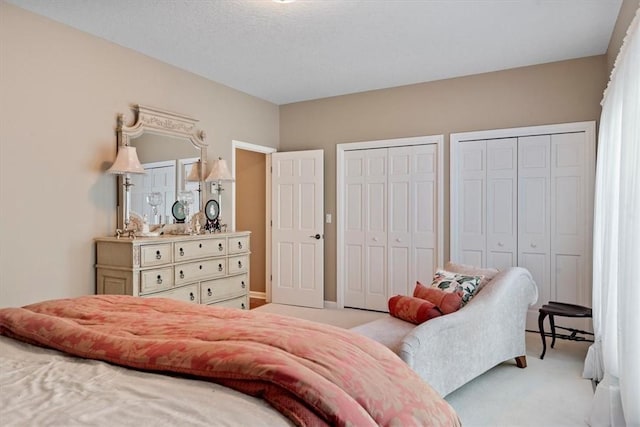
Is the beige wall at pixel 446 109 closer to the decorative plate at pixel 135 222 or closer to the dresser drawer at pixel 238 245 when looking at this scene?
the dresser drawer at pixel 238 245

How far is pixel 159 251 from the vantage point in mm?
3510

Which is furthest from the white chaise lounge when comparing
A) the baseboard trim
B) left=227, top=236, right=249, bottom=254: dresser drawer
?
the baseboard trim

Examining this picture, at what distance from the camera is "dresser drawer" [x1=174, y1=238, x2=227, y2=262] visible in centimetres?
370

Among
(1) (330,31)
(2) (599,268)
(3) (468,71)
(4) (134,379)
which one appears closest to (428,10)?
(1) (330,31)

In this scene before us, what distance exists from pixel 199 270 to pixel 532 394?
2.84 meters

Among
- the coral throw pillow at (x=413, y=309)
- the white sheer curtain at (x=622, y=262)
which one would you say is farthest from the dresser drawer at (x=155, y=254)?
the white sheer curtain at (x=622, y=262)

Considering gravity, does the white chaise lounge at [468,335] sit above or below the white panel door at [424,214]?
below

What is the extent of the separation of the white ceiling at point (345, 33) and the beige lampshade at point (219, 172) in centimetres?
96

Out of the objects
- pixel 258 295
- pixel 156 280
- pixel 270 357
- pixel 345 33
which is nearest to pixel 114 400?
pixel 270 357

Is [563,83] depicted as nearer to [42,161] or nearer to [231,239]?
[231,239]

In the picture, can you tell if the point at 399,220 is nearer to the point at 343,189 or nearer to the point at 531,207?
the point at 343,189

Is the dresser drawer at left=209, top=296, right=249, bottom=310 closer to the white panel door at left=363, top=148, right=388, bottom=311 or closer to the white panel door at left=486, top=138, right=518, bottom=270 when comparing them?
the white panel door at left=363, top=148, right=388, bottom=311

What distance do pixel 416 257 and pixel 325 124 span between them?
6.75ft

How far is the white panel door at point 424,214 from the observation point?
189 inches
